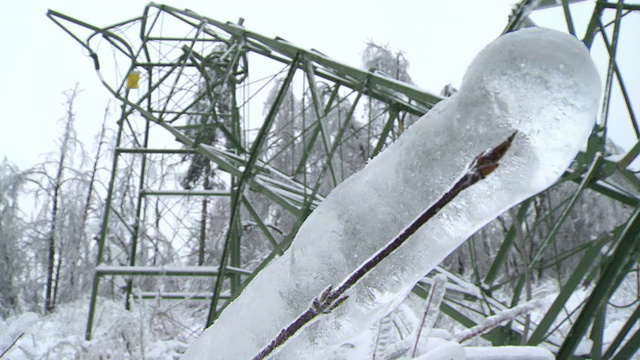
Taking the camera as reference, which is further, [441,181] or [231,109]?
[231,109]

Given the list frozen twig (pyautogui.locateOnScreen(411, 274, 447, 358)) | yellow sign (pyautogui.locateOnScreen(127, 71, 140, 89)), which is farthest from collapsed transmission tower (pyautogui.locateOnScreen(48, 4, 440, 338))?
frozen twig (pyautogui.locateOnScreen(411, 274, 447, 358))

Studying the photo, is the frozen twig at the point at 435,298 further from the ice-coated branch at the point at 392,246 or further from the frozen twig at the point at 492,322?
the ice-coated branch at the point at 392,246

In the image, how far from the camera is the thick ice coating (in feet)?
1.01

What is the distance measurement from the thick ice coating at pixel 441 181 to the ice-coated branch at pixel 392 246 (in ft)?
0.08

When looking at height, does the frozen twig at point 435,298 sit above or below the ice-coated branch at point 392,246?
below

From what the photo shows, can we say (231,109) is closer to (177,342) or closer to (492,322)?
(177,342)

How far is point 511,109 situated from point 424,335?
0.36 meters

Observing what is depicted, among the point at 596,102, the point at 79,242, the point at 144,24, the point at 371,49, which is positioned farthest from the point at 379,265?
the point at 79,242

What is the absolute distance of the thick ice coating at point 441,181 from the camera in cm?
31

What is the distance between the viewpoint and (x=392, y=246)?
0.30 m

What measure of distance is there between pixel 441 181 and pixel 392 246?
58 mm

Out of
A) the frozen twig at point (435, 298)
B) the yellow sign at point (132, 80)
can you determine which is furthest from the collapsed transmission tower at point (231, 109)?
the frozen twig at point (435, 298)

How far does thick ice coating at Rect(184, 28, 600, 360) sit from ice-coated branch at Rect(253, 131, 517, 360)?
0.02 metres

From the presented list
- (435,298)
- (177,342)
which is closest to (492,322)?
(435,298)
